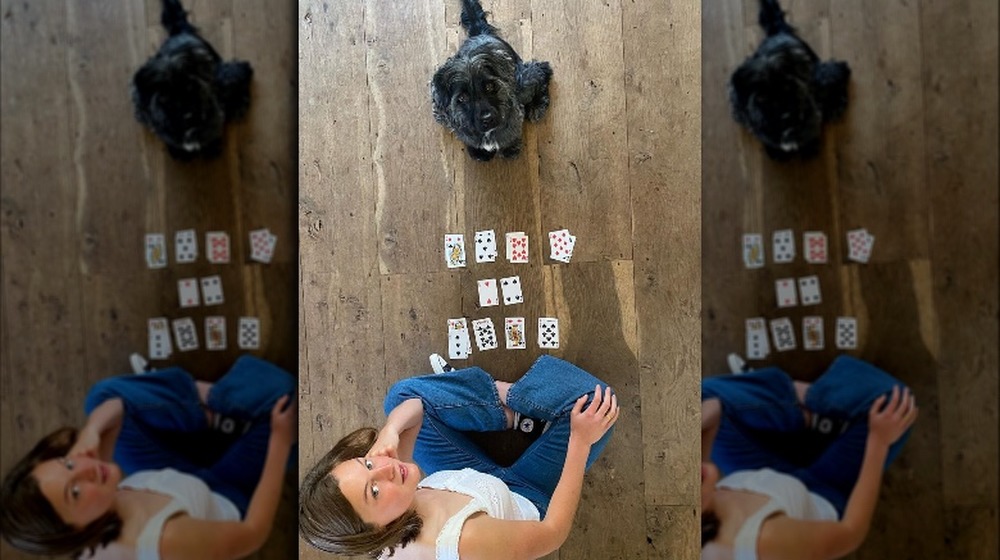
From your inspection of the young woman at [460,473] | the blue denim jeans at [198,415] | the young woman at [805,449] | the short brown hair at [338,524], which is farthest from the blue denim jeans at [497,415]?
the blue denim jeans at [198,415]

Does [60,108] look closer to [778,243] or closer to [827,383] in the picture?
[778,243]

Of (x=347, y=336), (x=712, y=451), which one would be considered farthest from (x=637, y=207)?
(x=347, y=336)

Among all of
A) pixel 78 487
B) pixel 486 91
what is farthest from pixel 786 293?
pixel 78 487

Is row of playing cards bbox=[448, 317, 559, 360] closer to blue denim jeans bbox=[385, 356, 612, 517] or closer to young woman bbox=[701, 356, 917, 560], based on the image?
blue denim jeans bbox=[385, 356, 612, 517]

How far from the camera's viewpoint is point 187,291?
2.98 m

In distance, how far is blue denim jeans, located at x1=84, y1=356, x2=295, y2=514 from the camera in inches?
112

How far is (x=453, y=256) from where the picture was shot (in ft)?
8.85

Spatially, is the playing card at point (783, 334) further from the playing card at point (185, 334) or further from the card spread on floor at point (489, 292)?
the playing card at point (185, 334)

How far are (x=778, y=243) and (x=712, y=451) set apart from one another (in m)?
0.92

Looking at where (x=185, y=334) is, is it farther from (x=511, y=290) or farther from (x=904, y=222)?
(x=904, y=222)

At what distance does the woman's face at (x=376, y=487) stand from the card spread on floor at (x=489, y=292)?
2.55 feet

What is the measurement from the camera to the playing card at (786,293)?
292 cm

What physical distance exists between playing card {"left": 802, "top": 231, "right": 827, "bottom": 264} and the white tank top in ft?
8.56

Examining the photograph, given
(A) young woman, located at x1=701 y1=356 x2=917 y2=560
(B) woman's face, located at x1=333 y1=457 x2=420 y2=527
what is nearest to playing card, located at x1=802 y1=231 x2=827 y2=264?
(A) young woman, located at x1=701 y1=356 x2=917 y2=560
